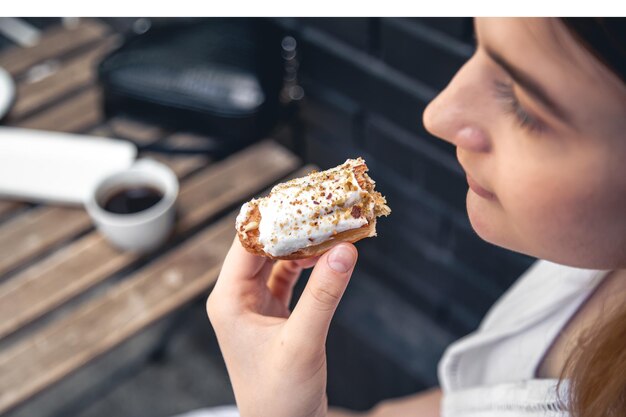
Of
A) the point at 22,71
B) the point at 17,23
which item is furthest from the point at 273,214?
the point at 17,23

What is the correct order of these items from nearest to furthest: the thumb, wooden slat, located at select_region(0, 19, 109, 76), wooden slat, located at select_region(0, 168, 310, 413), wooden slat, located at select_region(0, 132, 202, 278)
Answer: the thumb
wooden slat, located at select_region(0, 168, 310, 413)
wooden slat, located at select_region(0, 132, 202, 278)
wooden slat, located at select_region(0, 19, 109, 76)

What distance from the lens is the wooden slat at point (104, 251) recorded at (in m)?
0.85

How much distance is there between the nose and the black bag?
1.71ft

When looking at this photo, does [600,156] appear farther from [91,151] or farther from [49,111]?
[49,111]

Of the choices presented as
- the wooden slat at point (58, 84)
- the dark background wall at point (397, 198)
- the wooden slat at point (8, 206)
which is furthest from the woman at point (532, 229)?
the wooden slat at point (58, 84)

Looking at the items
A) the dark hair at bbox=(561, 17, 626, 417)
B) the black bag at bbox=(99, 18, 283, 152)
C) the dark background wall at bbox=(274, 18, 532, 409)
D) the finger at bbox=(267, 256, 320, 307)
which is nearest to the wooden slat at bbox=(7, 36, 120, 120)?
the black bag at bbox=(99, 18, 283, 152)

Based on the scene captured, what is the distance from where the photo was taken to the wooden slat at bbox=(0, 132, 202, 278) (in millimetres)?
896

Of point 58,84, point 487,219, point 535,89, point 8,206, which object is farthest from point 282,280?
point 58,84

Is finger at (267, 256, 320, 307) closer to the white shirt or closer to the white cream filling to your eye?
the white cream filling

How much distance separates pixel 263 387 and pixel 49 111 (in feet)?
2.43

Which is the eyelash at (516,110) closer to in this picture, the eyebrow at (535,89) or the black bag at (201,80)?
the eyebrow at (535,89)

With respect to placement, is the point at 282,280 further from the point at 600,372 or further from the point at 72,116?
the point at 72,116

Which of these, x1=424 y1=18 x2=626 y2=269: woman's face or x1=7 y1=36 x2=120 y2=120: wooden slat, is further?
x1=7 y1=36 x2=120 y2=120: wooden slat

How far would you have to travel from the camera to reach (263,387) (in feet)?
1.87
